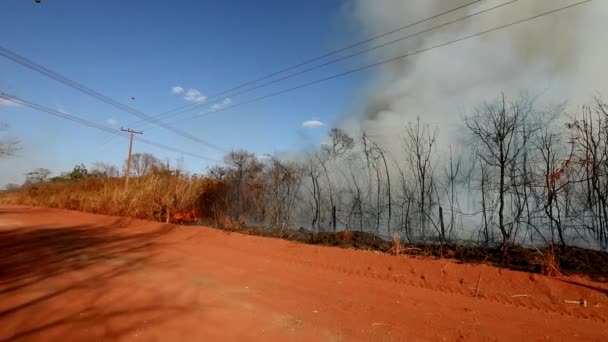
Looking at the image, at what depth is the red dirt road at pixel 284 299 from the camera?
319cm

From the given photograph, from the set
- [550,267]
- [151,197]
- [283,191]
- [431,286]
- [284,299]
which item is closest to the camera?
[284,299]

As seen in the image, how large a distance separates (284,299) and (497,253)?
4375mm

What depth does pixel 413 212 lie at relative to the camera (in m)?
8.16

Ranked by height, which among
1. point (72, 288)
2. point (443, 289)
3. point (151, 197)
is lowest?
point (72, 288)

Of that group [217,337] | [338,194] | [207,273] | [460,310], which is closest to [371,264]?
[460,310]

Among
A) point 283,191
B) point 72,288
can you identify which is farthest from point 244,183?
point 72,288

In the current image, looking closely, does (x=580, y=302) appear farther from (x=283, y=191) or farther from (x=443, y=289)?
(x=283, y=191)

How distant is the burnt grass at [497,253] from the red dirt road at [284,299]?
2.33ft

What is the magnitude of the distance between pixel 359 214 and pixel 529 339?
654 centimetres

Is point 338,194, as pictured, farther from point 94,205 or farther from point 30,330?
point 94,205

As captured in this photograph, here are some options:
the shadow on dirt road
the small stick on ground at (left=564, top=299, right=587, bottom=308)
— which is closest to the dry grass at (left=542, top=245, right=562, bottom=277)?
the small stick on ground at (left=564, top=299, right=587, bottom=308)

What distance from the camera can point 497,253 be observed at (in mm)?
6293


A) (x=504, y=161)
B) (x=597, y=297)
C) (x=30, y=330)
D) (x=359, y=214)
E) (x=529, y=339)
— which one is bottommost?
(x=30, y=330)

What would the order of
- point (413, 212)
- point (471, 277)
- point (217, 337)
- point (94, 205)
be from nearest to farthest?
point (217, 337)
point (471, 277)
point (413, 212)
point (94, 205)
